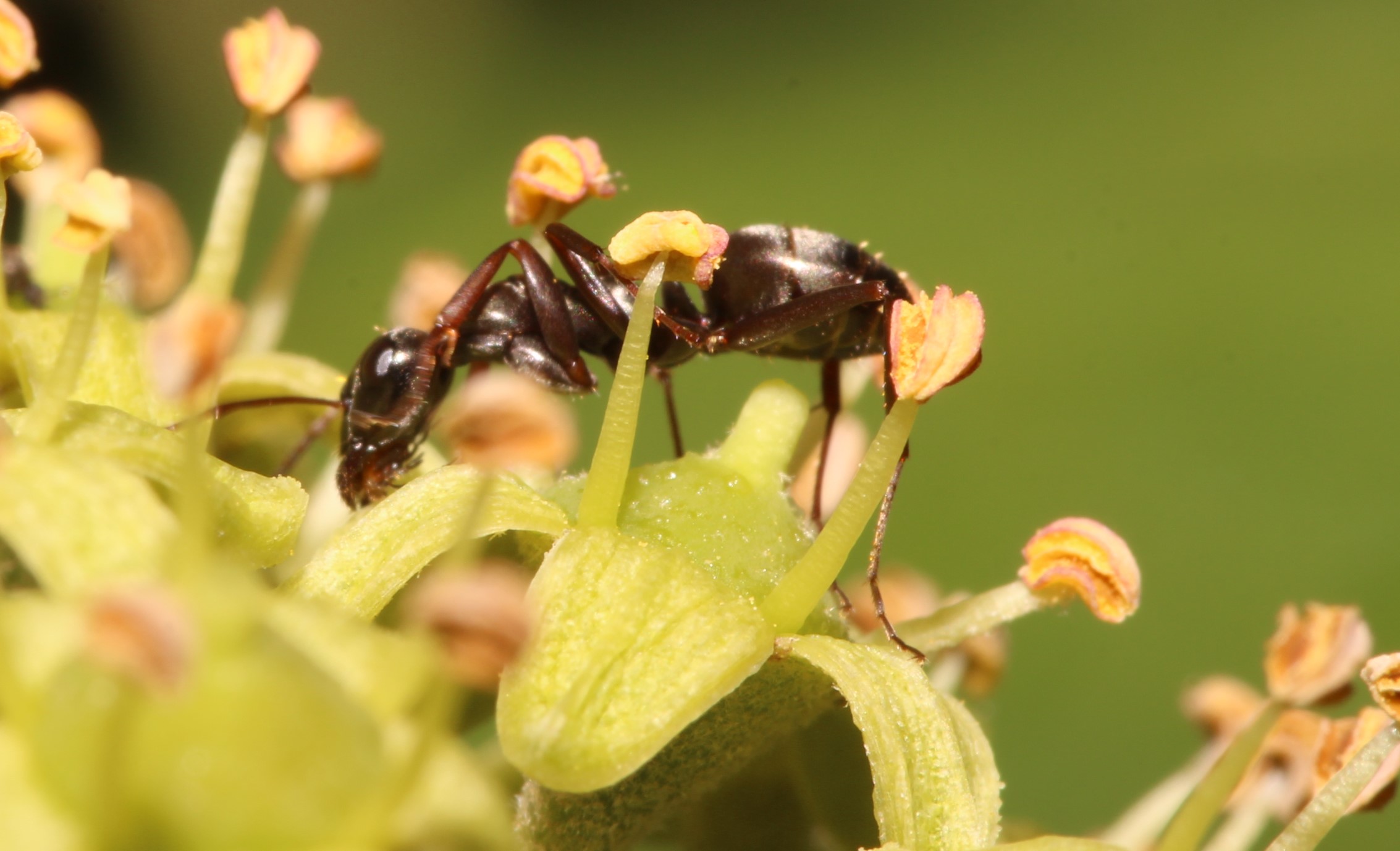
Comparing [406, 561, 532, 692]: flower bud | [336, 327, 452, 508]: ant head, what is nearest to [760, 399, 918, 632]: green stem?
[406, 561, 532, 692]: flower bud

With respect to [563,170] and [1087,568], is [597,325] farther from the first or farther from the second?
[1087,568]

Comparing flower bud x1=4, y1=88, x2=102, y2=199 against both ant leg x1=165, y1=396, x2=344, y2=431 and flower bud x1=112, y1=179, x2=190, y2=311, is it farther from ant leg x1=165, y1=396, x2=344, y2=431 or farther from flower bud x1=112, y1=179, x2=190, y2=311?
ant leg x1=165, y1=396, x2=344, y2=431

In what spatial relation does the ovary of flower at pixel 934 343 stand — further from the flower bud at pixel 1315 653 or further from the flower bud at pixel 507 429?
the flower bud at pixel 1315 653

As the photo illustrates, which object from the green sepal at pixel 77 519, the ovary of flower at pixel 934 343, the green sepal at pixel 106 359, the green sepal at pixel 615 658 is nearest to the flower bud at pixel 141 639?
the green sepal at pixel 77 519

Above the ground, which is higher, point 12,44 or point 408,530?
point 12,44

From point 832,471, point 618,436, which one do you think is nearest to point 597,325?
point 832,471

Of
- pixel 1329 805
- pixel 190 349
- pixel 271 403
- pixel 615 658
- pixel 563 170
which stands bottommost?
pixel 1329 805

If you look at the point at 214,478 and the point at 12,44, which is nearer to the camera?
the point at 214,478
